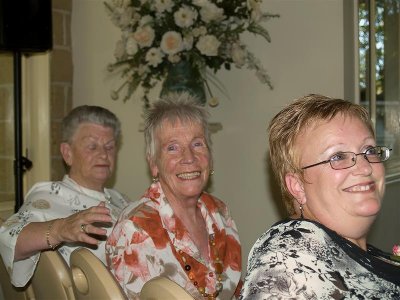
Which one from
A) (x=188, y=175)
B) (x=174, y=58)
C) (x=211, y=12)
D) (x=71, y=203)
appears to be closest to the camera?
(x=188, y=175)

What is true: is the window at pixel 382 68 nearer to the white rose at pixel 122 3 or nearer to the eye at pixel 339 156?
the white rose at pixel 122 3

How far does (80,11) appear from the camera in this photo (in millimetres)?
3615

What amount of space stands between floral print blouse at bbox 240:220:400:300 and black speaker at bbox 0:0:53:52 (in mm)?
2151

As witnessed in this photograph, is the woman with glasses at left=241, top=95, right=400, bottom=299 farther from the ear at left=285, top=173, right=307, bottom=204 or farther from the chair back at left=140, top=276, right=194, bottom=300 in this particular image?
the chair back at left=140, top=276, right=194, bottom=300

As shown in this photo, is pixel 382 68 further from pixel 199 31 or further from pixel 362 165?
pixel 362 165

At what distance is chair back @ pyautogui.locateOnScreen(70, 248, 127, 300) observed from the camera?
1.35m

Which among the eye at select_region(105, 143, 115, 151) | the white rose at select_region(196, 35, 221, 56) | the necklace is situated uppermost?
the white rose at select_region(196, 35, 221, 56)

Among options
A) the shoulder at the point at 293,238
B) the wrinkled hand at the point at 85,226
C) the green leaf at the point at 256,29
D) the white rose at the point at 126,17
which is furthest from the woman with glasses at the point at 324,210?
the white rose at the point at 126,17

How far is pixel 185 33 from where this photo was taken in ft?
9.50

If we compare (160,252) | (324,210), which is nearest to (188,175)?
(160,252)

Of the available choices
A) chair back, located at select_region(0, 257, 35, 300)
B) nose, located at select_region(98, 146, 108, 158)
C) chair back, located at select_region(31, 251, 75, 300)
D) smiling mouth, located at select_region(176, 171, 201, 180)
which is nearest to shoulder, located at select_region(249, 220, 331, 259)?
chair back, located at select_region(31, 251, 75, 300)

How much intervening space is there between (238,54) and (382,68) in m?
0.80

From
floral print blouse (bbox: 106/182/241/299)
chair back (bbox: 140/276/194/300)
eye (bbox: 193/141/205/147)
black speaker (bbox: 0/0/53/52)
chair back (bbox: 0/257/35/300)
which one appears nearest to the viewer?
chair back (bbox: 140/276/194/300)

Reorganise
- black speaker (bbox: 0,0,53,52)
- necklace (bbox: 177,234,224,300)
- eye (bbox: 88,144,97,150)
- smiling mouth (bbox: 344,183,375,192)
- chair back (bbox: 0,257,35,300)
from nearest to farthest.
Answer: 1. smiling mouth (bbox: 344,183,375,192)
2. necklace (bbox: 177,234,224,300)
3. chair back (bbox: 0,257,35,300)
4. eye (bbox: 88,144,97,150)
5. black speaker (bbox: 0,0,53,52)
